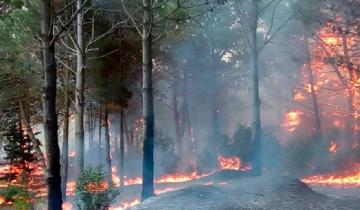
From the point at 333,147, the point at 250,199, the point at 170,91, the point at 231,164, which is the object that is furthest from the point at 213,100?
the point at 250,199

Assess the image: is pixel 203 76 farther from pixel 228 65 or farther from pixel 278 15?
pixel 278 15

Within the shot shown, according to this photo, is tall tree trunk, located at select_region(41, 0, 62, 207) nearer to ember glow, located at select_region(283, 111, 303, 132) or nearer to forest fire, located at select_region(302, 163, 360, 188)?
forest fire, located at select_region(302, 163, 360, 188)

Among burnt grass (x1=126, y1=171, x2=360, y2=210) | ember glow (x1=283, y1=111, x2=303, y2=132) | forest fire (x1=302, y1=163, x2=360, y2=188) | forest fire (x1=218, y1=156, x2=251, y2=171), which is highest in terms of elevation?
ember glow (x1=283, y1=111, x2=303, y2=132)

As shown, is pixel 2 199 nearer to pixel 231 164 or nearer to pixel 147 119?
pixel 147 119

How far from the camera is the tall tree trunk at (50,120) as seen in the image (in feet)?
22.8

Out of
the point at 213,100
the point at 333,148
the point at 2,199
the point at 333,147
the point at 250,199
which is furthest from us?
the point at 213,100

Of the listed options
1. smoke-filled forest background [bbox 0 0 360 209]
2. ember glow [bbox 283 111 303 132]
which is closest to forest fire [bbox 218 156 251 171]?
smoke-filled forest background [bbox 0 0 360 209]

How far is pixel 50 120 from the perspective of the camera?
706 centimetres

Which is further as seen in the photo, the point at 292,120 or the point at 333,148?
the point at 292,120

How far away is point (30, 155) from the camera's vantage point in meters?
26.5

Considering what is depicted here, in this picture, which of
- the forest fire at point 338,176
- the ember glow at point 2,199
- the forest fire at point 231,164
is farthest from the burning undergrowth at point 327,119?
the ember glow at point 2,199

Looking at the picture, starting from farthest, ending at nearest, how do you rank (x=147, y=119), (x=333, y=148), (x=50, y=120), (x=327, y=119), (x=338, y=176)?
1. (x=327, y=119)
2. (x=333, y=148)
3. (x=338, y=176)
4. (x=147, y=119)
5. (x=50, y=120)

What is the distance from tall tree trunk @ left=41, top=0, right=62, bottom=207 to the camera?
6961 mm

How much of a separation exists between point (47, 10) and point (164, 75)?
2804 cm
